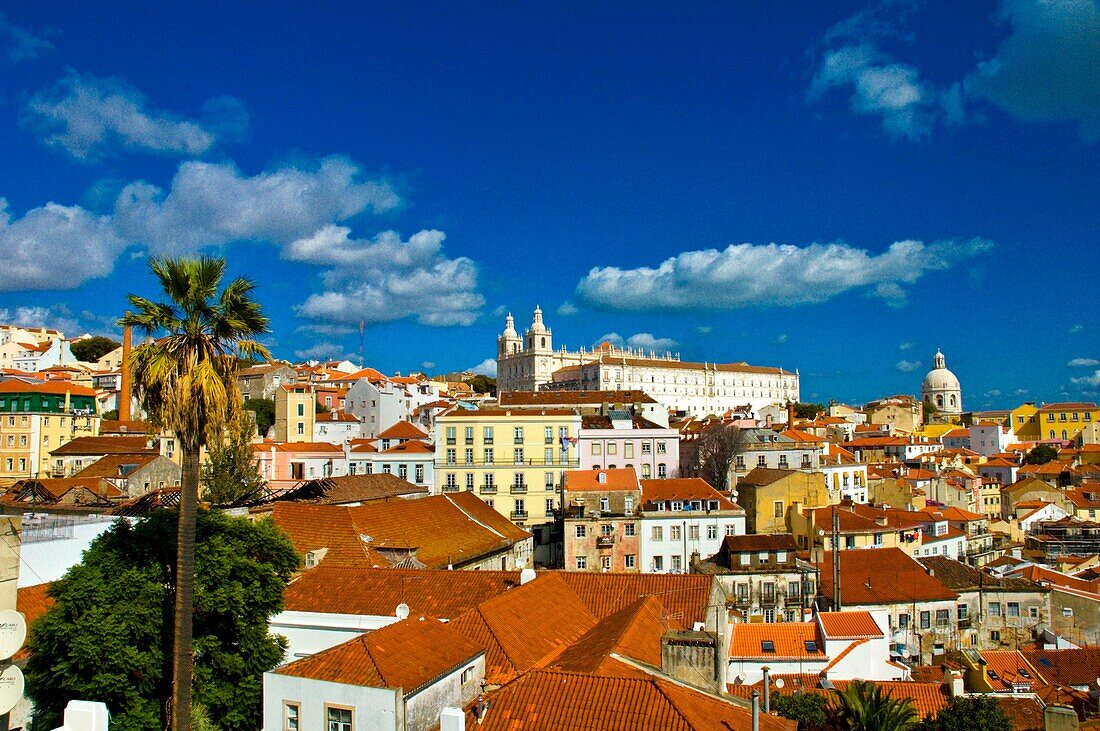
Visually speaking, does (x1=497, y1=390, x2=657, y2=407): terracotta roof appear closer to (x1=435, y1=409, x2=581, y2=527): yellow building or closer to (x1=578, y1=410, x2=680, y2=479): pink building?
(x1=578, y1=410, x2=680, y2=479): pink building

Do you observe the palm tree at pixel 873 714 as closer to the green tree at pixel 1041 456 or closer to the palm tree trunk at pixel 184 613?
the palm tree trunk at pixel 184 613

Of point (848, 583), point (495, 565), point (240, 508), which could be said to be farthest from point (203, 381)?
point (848, 583)

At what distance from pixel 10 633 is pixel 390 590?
921 centimetres

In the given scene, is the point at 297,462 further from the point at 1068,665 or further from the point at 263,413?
the point at 1068,665

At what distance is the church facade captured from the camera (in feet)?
491

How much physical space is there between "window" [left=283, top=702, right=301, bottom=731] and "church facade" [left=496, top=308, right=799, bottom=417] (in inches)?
5191

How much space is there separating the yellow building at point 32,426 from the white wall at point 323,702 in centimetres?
5204

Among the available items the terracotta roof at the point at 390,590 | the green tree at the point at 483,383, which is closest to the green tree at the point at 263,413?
the terracotta roof at the point at 390,590

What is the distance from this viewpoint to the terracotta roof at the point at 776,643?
24.3m

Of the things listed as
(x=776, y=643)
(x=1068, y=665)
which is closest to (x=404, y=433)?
(x=776, y=643)

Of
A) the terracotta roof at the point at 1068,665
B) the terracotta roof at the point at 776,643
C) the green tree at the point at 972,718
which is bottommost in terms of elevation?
the terracotta roof at the point at 1068,665

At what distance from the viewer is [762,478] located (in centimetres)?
4391

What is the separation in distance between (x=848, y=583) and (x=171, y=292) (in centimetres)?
2982

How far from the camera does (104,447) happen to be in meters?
53.1
